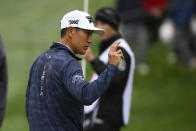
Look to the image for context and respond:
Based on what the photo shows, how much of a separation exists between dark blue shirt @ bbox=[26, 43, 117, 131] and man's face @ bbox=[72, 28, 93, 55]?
0.38ft

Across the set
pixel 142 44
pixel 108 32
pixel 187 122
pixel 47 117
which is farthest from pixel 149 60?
pixel 47 117

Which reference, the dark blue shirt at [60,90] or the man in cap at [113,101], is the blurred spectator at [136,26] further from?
the dark blue shirt at [60,90]

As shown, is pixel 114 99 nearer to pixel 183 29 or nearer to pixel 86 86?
pixel 86 86

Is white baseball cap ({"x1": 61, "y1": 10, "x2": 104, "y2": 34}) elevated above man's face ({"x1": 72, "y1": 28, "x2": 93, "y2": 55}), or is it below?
above

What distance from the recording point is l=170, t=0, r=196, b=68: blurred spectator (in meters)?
14.1

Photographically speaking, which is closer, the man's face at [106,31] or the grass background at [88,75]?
the man's face at [106,31]

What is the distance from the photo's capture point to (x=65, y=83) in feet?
19.3

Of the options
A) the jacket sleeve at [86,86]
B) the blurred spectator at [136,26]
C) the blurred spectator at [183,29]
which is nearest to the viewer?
the jacket sleeve at [86,86]

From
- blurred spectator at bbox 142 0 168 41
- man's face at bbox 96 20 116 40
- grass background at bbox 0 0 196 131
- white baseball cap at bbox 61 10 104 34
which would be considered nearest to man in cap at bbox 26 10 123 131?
white baseball cap at bbox 61 10 104 34

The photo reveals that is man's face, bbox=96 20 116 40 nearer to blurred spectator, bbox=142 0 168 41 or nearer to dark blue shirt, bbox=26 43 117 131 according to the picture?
dark blue shirt, bbox=26 43 117 131

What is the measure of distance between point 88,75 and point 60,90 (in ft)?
27.5

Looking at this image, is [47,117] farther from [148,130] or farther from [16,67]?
[16,67]

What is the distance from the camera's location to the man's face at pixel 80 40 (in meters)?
6.23

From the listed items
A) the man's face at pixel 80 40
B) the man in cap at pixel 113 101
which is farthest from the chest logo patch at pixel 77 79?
the man in cap at pixel 113 101
